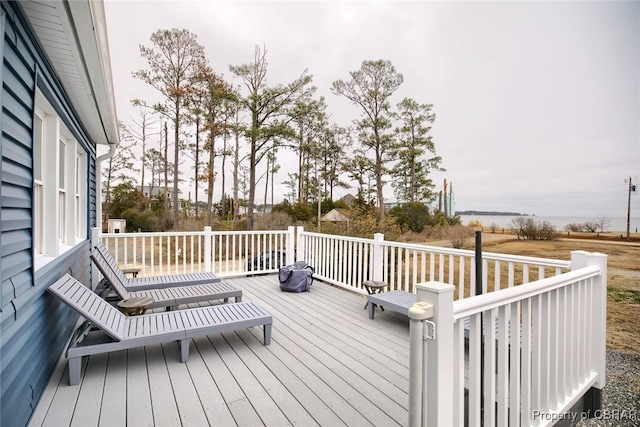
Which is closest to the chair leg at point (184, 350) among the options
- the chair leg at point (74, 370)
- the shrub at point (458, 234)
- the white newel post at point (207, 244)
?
the chair leg at point (74, 370)

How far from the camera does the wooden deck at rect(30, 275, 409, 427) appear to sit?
1.95m

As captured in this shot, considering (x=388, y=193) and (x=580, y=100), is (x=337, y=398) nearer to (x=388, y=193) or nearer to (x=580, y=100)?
(x=580, y=100)

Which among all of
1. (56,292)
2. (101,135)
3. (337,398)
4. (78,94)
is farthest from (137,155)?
(337,398)

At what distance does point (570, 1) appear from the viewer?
600 cm

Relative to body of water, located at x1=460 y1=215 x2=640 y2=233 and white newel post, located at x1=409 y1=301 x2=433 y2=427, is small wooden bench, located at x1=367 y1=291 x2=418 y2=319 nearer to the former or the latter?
white newel post, located at x1=409 y1=301 x2=433 y2=427

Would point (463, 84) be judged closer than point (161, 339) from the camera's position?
No

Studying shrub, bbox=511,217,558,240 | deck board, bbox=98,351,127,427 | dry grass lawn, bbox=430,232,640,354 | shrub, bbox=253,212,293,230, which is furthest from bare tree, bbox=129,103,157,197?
dry grass lawn, bbox=430,232,640,354

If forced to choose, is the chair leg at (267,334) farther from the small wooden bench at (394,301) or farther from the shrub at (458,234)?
the shrub at (458,234)

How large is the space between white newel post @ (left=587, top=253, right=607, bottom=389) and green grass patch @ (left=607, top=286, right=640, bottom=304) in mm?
5399

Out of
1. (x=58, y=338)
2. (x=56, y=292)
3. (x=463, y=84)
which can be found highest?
(x=463, y=84)

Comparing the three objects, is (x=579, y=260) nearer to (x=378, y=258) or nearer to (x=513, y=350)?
(x=513, y=350)

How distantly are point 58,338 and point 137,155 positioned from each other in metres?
17.0

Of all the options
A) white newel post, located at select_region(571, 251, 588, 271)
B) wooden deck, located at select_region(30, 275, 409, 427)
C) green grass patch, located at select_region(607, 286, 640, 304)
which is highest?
white newel post, located at select_region(571, 251, 588, 271)

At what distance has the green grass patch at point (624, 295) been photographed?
600 cm
